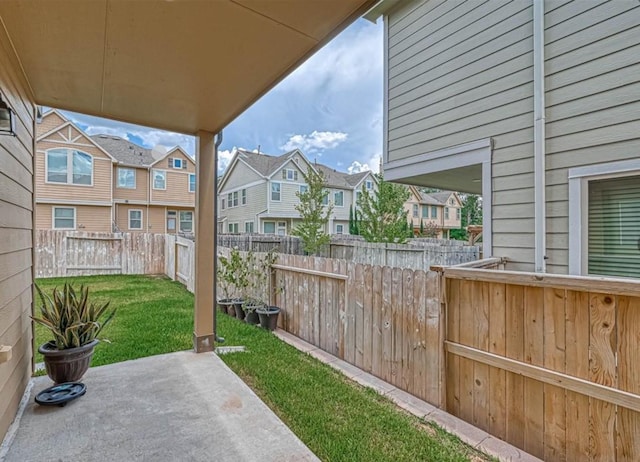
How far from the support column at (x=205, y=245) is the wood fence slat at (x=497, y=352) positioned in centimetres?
279

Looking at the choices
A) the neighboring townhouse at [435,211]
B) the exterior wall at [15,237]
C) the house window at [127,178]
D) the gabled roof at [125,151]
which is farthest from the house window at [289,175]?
the exterior wall at [15,237]

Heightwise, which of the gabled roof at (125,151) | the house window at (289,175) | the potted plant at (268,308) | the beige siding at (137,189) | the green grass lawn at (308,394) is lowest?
the green grass lawn at (308,394)

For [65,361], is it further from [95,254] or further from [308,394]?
[95,254]

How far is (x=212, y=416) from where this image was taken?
2424mm

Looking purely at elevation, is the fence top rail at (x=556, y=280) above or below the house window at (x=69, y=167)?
below

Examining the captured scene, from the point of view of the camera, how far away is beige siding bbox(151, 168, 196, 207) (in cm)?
1636

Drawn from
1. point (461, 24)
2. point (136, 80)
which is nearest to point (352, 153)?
point (461, 24)

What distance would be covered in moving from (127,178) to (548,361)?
682 inches

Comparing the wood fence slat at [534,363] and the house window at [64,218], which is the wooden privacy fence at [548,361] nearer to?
the wood fence slat at [534,363]

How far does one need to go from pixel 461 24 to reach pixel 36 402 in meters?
5.59

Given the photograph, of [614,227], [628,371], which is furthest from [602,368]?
[614,227]

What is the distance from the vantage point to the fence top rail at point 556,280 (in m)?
1.77

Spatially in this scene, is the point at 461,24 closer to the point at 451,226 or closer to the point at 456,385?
the point at 456,385

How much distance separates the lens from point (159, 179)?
53.6 feet
